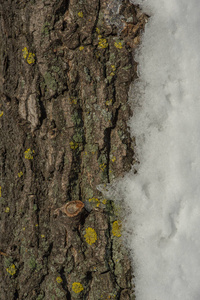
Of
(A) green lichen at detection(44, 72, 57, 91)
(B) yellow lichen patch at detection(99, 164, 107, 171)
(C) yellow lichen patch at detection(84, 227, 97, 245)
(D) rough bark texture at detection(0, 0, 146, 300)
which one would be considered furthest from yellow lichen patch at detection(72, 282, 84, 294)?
(A) green lichen at detection(44, 72, 57, 91)

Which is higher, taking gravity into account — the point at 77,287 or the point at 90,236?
the point at 90,236

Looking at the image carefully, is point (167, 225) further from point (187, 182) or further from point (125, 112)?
point (125, 112)

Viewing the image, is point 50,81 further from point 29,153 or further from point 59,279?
point 59,279

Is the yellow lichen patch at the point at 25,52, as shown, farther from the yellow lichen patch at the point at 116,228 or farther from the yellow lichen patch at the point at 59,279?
the yellow lichen patch at the point at 59,279

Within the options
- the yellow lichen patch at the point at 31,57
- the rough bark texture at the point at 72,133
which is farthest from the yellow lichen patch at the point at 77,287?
the yellow lichen patch at the point at 31,57

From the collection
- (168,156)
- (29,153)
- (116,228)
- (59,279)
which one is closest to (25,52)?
(29,153)

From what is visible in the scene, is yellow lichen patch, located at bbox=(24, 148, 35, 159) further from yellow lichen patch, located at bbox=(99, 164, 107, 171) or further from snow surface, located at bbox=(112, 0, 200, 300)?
snow surface, located at bbox=(112, 0, 200, 300)
